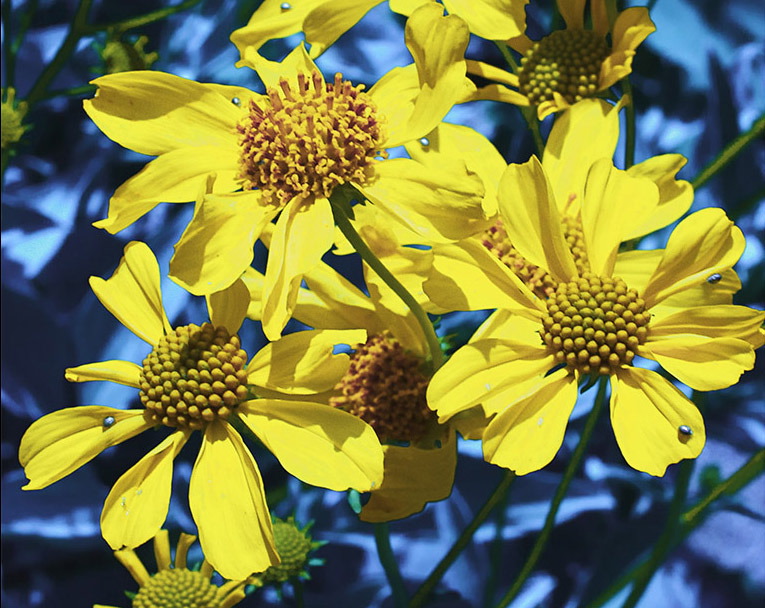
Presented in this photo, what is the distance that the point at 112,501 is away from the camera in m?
0.49

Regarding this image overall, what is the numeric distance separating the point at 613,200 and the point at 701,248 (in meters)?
0.05

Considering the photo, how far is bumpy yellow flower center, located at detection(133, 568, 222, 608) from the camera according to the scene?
23.8 inches

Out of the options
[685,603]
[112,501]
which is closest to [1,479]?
[112,501]

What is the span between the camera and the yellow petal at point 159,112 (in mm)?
492

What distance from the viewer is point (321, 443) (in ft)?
1.53

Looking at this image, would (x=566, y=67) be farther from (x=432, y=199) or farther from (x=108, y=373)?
(x=108, y=373)

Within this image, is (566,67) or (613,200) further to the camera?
(566,67)

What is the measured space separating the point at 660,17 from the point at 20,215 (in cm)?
64

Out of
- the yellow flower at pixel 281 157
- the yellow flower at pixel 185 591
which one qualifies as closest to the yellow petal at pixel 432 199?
the yellow flower at pixel 281 157

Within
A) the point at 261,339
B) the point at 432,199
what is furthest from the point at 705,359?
the point at 261,339

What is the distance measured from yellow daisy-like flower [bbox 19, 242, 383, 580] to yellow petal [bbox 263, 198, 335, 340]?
0.15ft

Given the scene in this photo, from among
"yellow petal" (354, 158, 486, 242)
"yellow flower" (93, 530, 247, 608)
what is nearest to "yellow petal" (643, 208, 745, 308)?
"yellow petal" (354, 158, 486, 242)

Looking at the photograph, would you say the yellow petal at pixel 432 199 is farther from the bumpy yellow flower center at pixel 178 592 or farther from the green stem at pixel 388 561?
the bumpy yellow flower center at pixel 178 592

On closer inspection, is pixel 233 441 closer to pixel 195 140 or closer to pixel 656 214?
pixel 195 140
